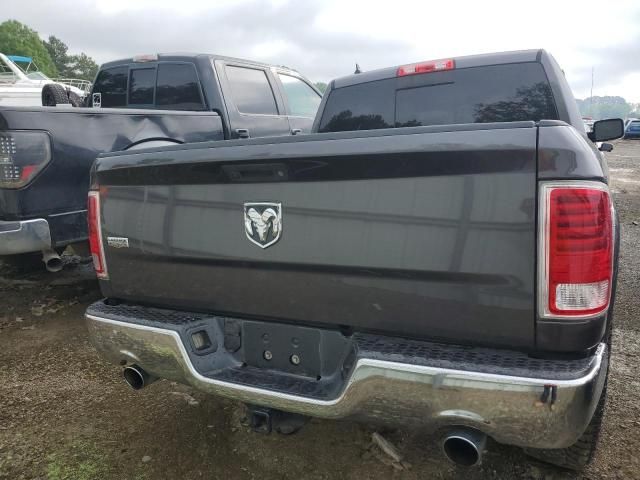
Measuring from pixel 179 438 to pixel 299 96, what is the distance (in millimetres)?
4696

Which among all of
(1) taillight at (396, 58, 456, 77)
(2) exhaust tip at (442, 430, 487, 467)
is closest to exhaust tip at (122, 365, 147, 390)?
(2) exhaust tip at (442, 430, 487, 467)

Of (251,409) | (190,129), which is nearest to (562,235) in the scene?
(251,409)

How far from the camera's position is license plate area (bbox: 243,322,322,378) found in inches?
83.0

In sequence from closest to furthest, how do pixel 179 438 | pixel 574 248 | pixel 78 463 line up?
pixel 574 248
pixel 78 463
pixel 179 438

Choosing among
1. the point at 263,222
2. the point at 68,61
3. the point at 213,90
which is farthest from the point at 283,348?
the point at 68,61

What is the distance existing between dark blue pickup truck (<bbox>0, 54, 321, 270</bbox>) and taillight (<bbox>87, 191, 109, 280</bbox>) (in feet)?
4.76

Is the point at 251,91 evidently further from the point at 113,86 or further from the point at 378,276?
the point at 378,276

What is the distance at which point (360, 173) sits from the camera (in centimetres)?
187

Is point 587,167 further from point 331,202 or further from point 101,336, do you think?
point 101,336

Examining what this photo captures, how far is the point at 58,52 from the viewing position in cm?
8519

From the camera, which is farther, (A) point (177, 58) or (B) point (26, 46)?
(B) point (26, 46)

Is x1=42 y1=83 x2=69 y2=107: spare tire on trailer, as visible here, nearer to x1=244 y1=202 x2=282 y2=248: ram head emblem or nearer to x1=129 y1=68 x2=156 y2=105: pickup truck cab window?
x1=129 y1=68 x2=156 y2=105: pickup truck cab window

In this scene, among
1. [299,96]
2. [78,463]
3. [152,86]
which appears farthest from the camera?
[299,96]

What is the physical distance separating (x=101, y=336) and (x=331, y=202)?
4.39 feet
